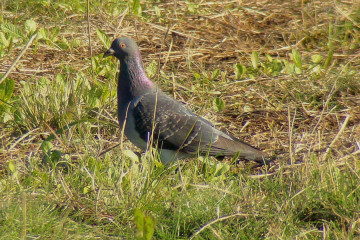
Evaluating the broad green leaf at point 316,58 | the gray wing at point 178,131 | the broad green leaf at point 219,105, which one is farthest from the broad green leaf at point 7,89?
the broad green leaf at point 316,58

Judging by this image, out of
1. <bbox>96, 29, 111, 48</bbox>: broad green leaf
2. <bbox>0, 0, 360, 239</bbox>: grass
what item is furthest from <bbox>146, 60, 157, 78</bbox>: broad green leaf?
<bbox>96, 29, 111, 48</bbox>: broad green leaf

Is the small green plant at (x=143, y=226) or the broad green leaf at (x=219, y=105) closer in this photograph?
the small green plant at (x=143, y=226)

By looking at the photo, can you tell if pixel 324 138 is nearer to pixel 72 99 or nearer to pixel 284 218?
pixel 284 218

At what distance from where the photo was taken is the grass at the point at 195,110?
10.1 ft

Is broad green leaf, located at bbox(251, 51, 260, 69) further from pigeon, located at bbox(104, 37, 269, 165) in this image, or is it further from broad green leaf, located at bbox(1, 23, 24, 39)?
broad green leaf, located at bbox(1, 23, 24, 39)

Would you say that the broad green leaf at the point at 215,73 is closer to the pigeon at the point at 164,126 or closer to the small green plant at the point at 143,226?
the pigeon at the point at 164,126

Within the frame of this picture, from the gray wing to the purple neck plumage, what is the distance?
0.31 feet

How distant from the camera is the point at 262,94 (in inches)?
199

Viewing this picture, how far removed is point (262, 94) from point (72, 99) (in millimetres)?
1726

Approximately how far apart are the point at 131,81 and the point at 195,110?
29.4 inches

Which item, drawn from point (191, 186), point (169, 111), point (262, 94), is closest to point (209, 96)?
point (262, 94)

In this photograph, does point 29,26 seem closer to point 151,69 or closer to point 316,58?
point 151,69

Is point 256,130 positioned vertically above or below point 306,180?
below

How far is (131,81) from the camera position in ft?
14.2
